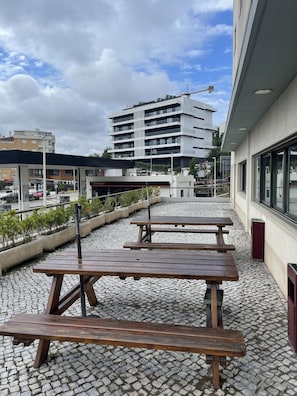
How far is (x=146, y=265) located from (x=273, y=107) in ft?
12.1

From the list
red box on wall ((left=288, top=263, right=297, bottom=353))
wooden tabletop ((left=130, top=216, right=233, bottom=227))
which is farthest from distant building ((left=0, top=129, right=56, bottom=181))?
red box on wall ((left=288, top=263, right=297, bottom=353))

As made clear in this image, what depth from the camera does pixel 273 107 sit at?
4.86 m

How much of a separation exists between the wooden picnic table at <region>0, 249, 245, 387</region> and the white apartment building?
65.7 metres

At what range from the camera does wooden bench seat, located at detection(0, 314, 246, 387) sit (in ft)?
6.48

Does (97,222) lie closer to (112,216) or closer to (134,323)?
(112,216)

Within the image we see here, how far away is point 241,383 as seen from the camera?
86.0 inches

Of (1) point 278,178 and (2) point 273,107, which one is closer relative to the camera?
(2) point 273,107

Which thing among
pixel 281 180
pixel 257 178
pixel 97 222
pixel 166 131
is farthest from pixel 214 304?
pixel 166 131

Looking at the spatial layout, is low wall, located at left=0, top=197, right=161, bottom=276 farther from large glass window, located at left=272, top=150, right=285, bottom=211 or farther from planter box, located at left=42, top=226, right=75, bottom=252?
large glass window, located at left=272, top=150, right=285, bottom=211

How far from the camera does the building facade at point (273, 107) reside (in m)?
2.18

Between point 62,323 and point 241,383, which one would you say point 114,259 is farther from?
point 241,383

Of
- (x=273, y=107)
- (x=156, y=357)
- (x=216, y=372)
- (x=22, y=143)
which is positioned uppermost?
(x=22, y=143)

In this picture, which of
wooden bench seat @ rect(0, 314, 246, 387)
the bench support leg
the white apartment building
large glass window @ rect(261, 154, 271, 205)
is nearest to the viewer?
wooden bench seat @ rect(0, 314, 246, 387)

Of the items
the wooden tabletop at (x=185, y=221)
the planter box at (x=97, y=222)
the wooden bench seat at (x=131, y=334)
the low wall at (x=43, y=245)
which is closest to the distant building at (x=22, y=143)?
the planter box at (x=97, y=222)
